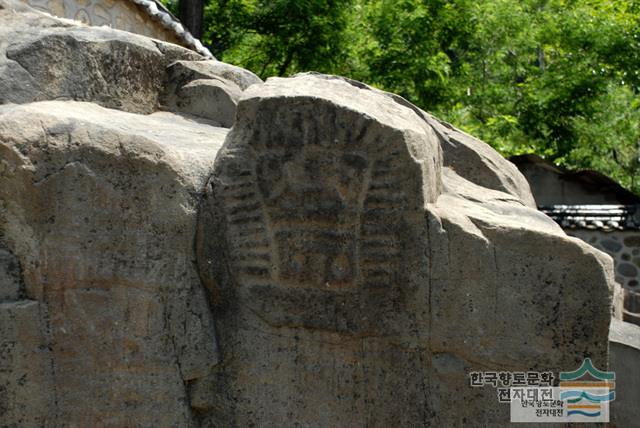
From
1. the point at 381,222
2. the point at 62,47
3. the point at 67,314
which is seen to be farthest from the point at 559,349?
the point at 62,47

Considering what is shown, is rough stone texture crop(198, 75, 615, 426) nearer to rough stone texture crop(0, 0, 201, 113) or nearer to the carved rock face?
the carved rock face

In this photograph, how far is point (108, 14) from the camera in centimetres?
772

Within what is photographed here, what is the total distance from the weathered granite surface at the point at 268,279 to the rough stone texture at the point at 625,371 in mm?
1237

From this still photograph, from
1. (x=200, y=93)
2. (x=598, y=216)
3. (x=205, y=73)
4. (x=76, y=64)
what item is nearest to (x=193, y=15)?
(x=598, y=216)

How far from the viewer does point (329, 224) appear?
10.5 feet

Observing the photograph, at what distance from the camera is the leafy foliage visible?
36.3 feet

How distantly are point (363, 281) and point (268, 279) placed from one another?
0.32 m

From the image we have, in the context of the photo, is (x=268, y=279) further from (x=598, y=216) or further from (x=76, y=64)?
(x=598, y=216)

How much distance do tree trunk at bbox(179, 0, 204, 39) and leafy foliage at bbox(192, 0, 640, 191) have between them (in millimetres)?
883

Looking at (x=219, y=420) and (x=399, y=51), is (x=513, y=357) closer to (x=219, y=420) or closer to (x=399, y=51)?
(x=219, y=420)

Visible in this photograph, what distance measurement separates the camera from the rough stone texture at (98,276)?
306cm

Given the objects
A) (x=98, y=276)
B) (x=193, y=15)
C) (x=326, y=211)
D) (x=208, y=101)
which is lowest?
(x=98, y=276)
